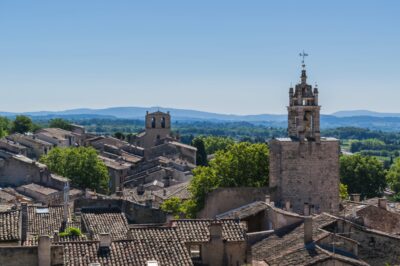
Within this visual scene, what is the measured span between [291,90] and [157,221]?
41.7 ft

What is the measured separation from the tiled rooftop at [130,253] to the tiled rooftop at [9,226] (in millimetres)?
2752

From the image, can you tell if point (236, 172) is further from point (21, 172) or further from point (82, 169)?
point (82, 169)

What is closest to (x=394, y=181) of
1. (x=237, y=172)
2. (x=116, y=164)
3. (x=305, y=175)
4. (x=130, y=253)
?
(x=116, y=164)

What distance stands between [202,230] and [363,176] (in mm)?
75144

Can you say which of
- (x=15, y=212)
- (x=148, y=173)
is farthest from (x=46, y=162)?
(x=15, y=212)

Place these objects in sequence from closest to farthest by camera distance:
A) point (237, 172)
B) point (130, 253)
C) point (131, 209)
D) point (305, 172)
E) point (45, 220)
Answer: point (130, 253) < point (45, 220) < point (131, 209) < point (305, 172) < point (237, 172)

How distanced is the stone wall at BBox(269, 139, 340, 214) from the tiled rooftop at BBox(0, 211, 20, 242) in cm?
1989

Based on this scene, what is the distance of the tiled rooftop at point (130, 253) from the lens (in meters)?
25.9

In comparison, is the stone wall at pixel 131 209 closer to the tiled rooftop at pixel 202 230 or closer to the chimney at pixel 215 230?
the tiled rooftop at pixel 202 230

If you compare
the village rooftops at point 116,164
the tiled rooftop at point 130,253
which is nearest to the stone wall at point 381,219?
the tiled rooftop at point 130,253

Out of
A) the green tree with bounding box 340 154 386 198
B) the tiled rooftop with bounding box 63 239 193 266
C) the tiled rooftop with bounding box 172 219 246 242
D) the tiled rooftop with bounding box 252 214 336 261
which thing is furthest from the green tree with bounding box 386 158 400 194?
the tiled rooftop with bounding box 63 239 193 266

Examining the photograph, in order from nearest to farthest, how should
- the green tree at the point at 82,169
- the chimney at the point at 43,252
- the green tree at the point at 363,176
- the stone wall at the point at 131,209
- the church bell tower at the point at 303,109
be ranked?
the chimney at the point at 43,252 < the stone wall at the point at 131,209 < the church bell tower at the point at 303,109 < the green tree at the point at 82,169 < the green tree at the point at 363,176

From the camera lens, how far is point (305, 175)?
4684 cm

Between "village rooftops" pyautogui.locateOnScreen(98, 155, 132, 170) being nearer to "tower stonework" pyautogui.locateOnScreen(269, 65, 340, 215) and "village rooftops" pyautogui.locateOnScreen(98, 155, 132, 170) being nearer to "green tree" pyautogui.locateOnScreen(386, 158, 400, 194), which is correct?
"green tree" pyautogui.locateOnScreen(386, 158, 400, 194)
